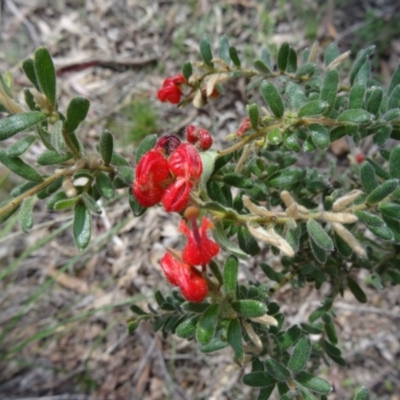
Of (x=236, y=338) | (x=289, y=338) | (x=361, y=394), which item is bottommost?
(x=289, y=338)

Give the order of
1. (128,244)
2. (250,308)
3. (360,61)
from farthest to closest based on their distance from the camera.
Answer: (128,244), (360,61), (250,308)

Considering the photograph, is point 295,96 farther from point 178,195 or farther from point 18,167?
point 18,167

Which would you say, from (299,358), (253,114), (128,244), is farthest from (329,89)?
(128,244)

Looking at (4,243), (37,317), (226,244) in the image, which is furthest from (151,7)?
(226,244)

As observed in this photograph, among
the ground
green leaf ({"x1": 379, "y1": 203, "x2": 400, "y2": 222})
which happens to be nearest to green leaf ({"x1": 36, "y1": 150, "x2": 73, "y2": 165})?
green leaf ({"x1": 379, "y1": 203, "x2": 400, "y2": 222})

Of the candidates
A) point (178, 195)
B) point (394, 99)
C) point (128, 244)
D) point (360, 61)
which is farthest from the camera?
point (128, 244)

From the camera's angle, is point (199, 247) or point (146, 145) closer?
point (199, 247)

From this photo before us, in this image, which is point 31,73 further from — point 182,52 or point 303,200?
point 182,52
